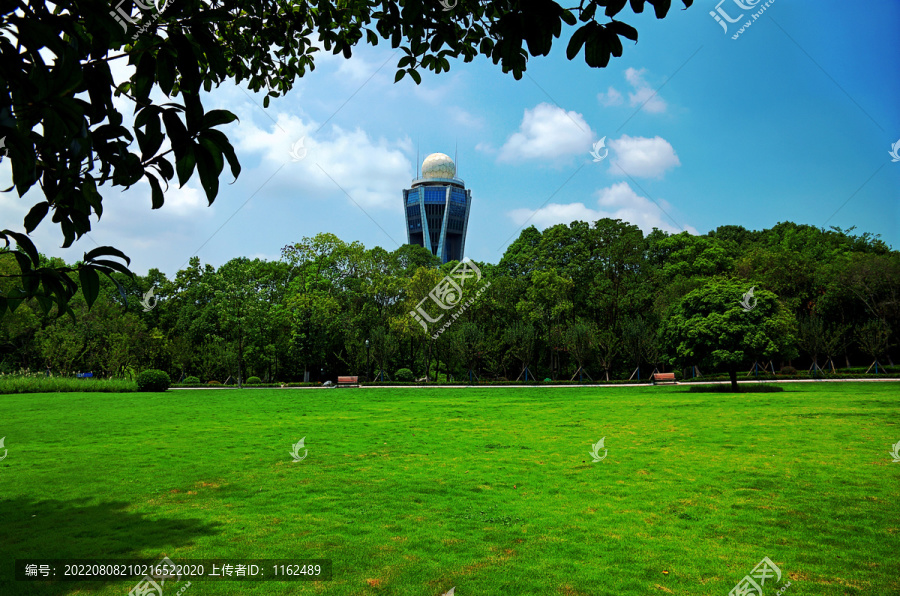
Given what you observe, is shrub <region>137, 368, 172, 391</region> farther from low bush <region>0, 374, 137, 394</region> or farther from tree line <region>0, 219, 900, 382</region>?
tree line <region>0, 219, 900, 382</region>

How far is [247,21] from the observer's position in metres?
4.80

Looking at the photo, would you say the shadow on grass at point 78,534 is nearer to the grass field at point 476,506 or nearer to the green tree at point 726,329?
the grass field at point 476,506

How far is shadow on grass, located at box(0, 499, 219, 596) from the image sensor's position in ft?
13.5

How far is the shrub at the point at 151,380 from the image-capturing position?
100 ft

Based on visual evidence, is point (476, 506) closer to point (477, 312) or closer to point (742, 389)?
point (742, 389)

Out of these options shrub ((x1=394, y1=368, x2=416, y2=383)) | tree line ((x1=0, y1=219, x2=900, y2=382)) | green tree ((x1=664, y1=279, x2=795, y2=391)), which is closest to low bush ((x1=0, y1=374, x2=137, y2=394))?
tree line ((x1=0, y1=219, x2=900, y2=382))

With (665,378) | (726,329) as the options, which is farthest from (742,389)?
(665,378)

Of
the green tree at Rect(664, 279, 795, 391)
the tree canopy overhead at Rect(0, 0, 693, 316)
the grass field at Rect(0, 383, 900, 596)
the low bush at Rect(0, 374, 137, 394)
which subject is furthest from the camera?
the low bush at Rect(0, 374, 137, 394)

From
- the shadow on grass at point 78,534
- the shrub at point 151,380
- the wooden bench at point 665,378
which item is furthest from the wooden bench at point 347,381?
the shadow on grass at point 78,534

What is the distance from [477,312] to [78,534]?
136 ft

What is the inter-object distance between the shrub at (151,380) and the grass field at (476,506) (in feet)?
64.9

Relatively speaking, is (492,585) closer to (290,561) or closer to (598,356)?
(290,561)

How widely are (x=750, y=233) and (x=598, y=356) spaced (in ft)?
94.4

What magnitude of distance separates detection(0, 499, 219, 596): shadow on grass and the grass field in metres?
0.03
